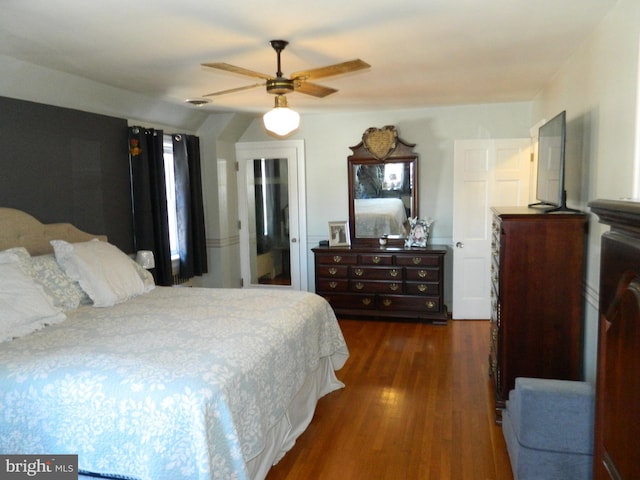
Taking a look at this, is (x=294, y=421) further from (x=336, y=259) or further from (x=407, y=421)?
(x=336, y=259)

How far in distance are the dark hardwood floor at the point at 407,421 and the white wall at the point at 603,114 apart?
0.82 m

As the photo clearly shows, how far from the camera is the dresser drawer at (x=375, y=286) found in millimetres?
5105

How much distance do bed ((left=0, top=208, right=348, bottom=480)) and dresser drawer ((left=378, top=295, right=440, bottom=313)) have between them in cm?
221

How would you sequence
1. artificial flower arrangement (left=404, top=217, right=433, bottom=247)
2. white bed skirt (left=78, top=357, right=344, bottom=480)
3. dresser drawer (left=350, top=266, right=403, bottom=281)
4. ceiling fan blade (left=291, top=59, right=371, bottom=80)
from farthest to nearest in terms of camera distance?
artificial flower arrangement (left=404, top=217, right=433, bottom=247), dresser drawer (left=350, top=266, right=403, bottom=281), ceiling fan blade (left=291, top=59, right=371, bottom=80), white bed skirt (left=78, top=357, right=344, bottom=480)

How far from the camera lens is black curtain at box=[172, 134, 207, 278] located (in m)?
4.99

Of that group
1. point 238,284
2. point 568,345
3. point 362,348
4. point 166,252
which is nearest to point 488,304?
point 362,348

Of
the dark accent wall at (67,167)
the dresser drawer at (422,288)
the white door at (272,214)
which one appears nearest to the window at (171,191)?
the dark accent wall at (67,167)

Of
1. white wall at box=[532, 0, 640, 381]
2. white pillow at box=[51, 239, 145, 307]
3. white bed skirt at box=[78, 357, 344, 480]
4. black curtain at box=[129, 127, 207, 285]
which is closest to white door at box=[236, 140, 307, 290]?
black curtain at box=[129, 127, 207, 285]

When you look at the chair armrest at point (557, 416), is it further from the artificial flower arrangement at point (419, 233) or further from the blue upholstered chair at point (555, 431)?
the artificial flower arrangement at point (419, 233)

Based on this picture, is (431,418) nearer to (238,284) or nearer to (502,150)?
(502,150)

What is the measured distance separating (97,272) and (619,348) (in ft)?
9.84

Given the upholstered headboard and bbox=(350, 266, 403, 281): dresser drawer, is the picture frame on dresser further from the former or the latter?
the upholstered headboard

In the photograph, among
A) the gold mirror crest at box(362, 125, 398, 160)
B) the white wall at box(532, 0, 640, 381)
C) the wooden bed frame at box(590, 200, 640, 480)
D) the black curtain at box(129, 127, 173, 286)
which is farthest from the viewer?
the gold mirror crest at box(362, 125, 398, 160)

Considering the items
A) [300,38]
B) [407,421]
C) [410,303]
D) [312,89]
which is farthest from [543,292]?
[410,303]
